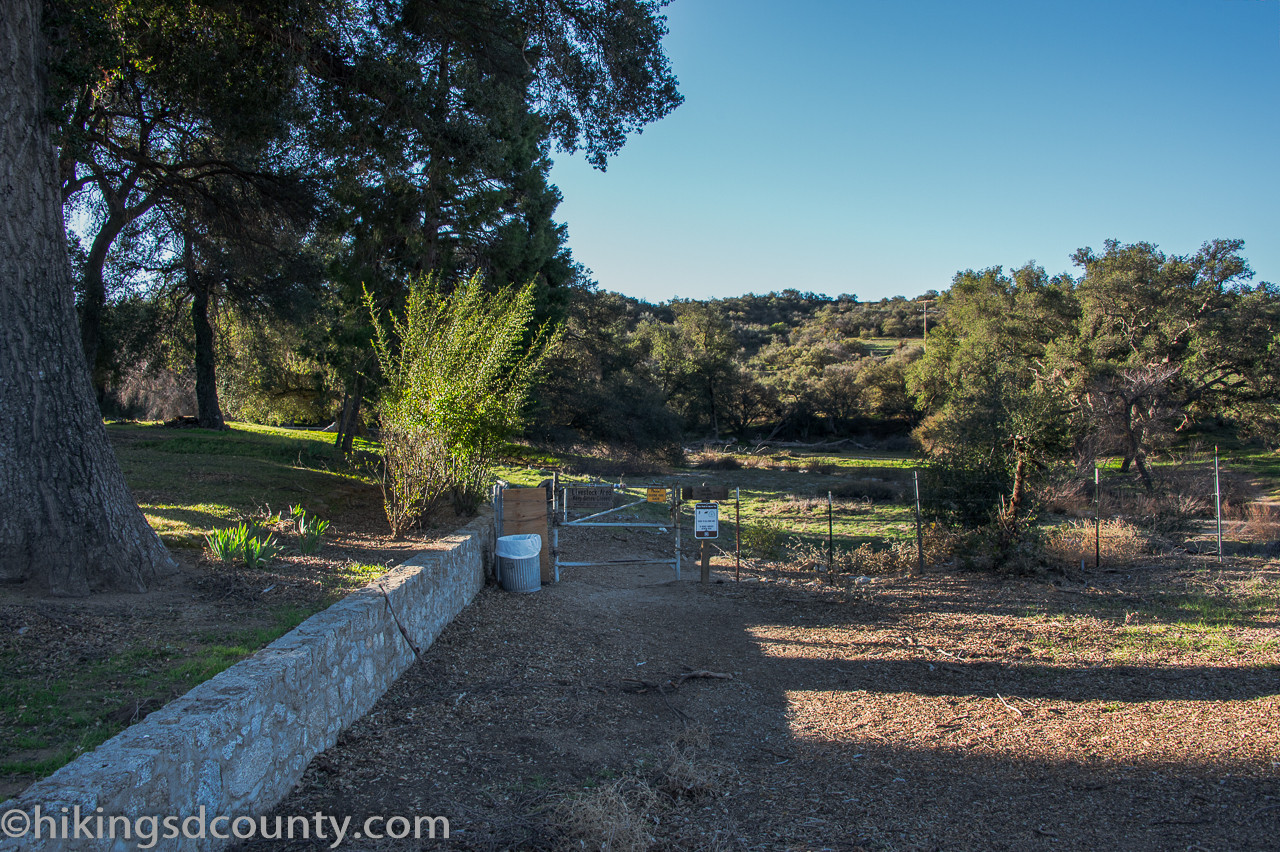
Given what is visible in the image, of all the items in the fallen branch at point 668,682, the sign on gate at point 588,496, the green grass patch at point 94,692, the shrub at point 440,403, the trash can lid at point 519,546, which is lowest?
the fallen branch at point 668,682

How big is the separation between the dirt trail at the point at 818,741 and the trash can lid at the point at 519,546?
1353 mm

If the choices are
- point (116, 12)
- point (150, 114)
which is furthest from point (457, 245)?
point (116, 12)

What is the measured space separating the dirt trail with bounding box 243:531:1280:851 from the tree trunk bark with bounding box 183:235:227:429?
13.9 metres

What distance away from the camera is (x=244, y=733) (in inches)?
128

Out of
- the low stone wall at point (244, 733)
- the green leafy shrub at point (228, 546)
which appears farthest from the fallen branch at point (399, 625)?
the green leafy shrub at point (228, 546)

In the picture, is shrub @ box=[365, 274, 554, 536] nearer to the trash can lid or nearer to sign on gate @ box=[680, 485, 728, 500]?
the trash can lid

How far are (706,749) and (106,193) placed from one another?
1334 centimetres

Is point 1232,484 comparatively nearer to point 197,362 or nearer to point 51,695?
point 51,695

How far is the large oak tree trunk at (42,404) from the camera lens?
5.28m

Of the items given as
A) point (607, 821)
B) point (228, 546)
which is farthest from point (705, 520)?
point (607, 821)

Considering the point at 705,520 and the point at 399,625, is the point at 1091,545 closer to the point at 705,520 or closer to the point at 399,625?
the point at 705,520

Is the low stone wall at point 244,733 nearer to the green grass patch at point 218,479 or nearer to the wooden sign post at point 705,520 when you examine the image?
the green grass patch at point 218,479

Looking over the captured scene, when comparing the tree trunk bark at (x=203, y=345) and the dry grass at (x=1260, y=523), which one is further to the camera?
the tree trunk bark at (x=203, y=345)

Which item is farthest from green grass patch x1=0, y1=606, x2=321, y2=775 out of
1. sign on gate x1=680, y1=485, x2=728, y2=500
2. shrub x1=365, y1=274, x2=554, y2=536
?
sign on gate x1=680, y1=485, x2=728, y2=500
